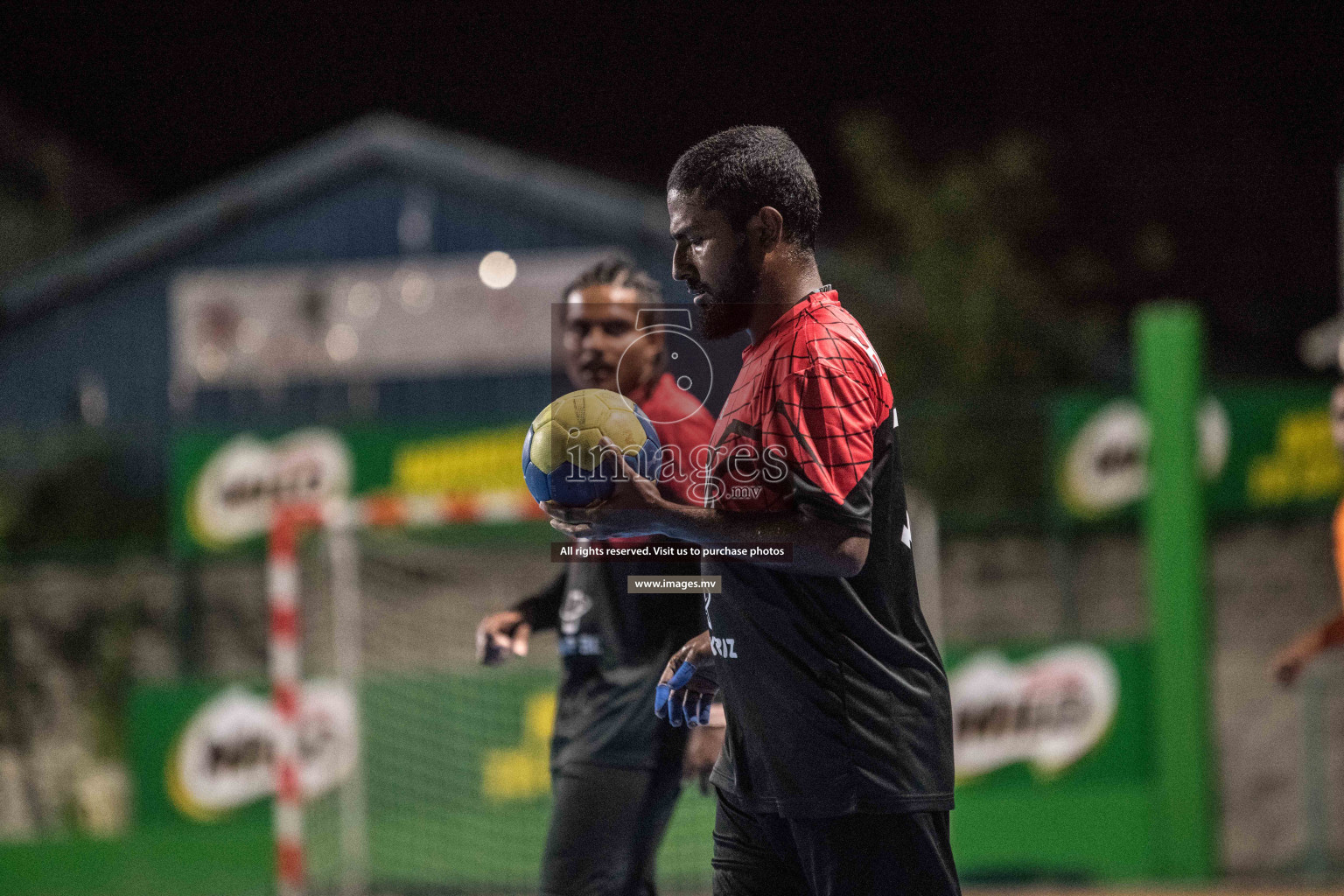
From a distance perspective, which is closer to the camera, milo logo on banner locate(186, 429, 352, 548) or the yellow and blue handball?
the yellow and blue handball

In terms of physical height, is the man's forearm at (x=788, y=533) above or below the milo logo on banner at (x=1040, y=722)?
above

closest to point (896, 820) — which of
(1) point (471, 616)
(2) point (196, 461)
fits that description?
(1) point (471, 616)

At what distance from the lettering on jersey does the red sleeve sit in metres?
0.39

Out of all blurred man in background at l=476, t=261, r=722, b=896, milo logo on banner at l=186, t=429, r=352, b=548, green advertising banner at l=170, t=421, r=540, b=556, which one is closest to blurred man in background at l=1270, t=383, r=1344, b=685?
blurred man in background at l=476, t=261, r=722, b=896

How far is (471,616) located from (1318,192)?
13836 millimetres

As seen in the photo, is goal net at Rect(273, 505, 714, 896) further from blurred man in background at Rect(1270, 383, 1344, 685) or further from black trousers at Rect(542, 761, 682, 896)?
black trousers at Rect(542, 761, 682, 896)

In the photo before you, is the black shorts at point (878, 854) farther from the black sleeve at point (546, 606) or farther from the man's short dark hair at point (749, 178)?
the black sleeve at point (546, 606)

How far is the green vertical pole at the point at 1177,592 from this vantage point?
314 inches

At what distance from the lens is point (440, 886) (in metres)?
8.24

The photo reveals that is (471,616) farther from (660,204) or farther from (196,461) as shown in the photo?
(660,204)

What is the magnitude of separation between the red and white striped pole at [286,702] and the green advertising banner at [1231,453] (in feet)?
16.3

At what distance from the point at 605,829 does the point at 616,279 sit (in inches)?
54.7

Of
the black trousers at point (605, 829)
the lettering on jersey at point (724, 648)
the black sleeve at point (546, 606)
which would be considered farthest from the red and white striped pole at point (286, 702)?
the lettering on jersey at point (724, 648)

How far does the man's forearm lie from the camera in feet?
7.23
